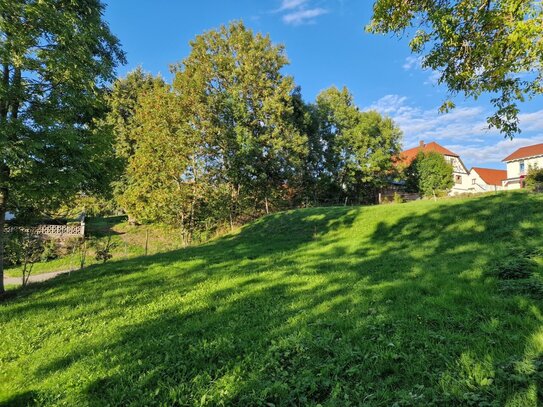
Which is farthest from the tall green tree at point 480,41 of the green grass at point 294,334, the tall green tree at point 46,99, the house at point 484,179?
the house at point 484,179

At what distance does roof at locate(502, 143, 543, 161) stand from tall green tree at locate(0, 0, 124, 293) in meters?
57.0

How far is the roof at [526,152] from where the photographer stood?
161ft

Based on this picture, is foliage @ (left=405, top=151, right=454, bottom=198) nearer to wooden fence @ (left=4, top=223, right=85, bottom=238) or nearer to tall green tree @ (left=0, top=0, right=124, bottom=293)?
wooden fence @ (left=4, top=223, right=85, bottom=238)

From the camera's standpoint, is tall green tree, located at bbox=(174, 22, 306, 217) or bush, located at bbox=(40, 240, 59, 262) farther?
tall green tree, located at bbox=(174, 22, 306, 217)

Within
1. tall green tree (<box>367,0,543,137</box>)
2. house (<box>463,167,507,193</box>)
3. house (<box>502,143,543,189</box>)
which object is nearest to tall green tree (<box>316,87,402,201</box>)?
house (<box>502,143,543,189</box>)

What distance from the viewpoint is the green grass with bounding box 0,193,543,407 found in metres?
3.37

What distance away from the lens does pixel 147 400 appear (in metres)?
3.52

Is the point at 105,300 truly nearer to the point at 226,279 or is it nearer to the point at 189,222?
the point at 226,279

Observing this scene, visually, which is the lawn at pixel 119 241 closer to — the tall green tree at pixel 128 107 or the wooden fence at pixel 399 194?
the tall green tree at pixel 128 107

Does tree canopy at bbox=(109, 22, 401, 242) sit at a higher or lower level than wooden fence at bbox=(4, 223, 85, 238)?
higher

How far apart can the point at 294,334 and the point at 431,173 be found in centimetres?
4499

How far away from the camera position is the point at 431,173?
146 ft

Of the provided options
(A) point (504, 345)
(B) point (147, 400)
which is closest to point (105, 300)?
(B) point (147, 400)

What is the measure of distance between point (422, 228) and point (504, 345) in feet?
33.1
